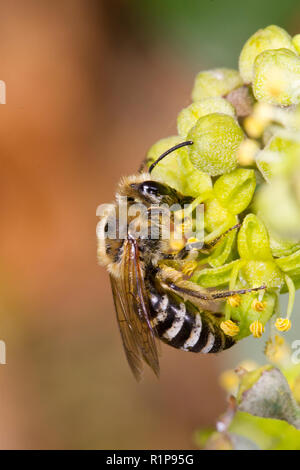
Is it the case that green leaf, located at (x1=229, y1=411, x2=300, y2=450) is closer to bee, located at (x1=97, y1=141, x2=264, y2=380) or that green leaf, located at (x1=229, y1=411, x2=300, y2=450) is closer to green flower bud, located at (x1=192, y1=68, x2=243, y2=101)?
bee, located at (x1=97, y1=141, x2=264, y2=380)

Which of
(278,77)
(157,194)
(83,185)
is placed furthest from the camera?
(83,185)

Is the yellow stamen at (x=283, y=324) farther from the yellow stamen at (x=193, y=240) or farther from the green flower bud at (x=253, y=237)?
the yellow stamen at (x=193, y=240)

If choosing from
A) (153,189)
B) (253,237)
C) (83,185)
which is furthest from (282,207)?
(83,185)

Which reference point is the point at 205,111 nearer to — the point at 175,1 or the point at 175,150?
the point at 175,150

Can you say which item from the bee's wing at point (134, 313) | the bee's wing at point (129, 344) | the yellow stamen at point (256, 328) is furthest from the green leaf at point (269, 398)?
the bee's wing at point (129, 344)

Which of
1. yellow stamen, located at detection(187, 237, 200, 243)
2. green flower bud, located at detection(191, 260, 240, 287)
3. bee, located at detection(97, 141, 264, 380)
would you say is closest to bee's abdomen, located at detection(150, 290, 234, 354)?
bee, located at detection(97, 141, 264, 380)

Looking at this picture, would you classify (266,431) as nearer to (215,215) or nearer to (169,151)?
(215,215)

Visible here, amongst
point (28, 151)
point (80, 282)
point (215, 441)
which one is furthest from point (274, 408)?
point (28, 151)
